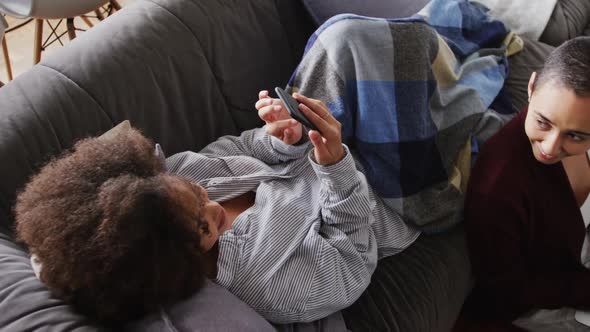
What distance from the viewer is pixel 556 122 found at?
0.94 metres

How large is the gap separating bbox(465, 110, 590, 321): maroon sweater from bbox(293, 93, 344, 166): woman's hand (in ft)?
1.19

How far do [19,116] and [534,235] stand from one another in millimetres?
1091

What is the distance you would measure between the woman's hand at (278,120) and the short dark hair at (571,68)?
0.50m

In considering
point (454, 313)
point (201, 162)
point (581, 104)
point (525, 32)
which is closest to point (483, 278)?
point (454, 313)

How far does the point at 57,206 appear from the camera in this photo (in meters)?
0.66

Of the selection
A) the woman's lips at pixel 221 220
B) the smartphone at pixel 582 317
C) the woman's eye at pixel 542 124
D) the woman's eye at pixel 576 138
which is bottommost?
the smartphone at pixel 582 317

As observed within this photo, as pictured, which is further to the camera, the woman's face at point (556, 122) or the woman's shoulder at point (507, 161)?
the woman's shoulder at point (507, 161)

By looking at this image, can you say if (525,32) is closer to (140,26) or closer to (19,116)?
(140,26)

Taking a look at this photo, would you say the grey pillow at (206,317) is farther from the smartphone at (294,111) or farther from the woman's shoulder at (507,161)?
the woman's shoulder at (507,161)

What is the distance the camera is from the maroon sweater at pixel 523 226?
106 centimetres

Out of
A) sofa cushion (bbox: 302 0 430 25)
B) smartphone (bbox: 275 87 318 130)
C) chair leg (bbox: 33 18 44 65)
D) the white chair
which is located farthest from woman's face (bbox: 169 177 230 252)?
chair leg (bbox: 33 18 44 65)

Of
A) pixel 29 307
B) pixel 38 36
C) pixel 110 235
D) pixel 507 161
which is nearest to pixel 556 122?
pixel 507 161

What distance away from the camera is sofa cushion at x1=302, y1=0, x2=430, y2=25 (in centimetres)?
145

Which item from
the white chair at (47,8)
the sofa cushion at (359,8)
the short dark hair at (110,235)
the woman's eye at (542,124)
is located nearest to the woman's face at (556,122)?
the woman's eye at (542,124)
